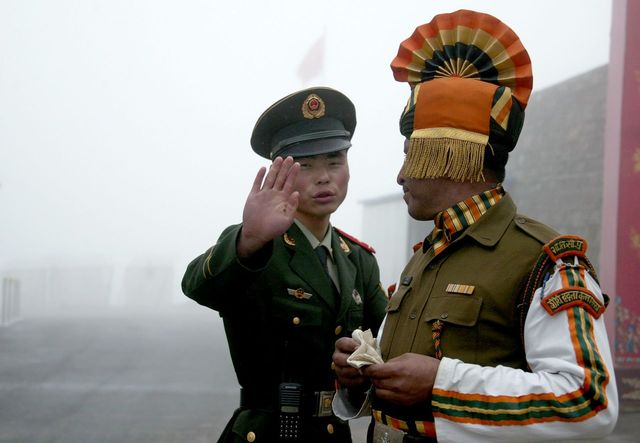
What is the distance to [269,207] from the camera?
2.37 metres

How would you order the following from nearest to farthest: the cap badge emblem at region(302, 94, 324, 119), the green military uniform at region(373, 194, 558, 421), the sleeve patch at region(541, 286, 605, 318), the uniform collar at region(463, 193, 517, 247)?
the sleeve patch at region(541, 286, 605, 318) < the green military uniform at region(373, 194, 558, 421) < the uniform collar at region(463, 193, 517, 247) < the cap badge emblem at region(302, 94, 324, 119)

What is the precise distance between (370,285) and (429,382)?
1330mm

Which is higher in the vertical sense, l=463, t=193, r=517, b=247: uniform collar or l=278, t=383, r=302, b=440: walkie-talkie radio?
l=463, t=193, r=517, b=247: uniform collar

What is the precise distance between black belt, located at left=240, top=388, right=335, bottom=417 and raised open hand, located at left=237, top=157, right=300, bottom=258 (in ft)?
2.04

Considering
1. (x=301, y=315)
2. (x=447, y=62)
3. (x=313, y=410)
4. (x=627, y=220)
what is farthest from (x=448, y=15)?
(x=627, y=220)

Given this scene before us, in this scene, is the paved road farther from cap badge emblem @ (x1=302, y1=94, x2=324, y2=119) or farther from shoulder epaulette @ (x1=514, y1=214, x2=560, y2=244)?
shoulder epaulette @ (x1=514, y1=214, x2=560, y2=244)

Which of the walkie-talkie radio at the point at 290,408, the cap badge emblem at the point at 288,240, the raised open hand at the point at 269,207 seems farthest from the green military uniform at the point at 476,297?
the cap badge emblem at the point at 288,240

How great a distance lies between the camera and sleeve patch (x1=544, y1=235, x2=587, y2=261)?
5.90ft

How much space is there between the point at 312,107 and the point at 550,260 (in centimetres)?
150

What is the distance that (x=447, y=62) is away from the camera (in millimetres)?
2152

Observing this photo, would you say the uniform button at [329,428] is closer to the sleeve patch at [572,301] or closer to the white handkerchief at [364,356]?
the white handkerchief at [364,356]

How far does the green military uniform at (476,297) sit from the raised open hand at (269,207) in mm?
461

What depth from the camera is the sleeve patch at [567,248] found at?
180cm

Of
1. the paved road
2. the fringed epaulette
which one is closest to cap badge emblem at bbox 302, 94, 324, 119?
the fringed epaulette
